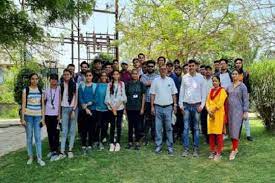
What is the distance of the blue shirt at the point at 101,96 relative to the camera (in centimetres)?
862

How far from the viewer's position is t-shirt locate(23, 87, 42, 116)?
7943 mm

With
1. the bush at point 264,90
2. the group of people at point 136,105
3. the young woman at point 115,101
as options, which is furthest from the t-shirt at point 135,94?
the bush at point 264,90

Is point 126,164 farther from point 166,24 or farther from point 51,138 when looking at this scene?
point 166,24

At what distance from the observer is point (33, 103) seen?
795 centimetres

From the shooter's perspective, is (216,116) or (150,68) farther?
(150,68)

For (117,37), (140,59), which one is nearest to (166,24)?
(117,37)

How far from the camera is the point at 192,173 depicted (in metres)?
7.30

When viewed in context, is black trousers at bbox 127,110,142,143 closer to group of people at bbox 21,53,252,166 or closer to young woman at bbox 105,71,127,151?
group of people at bbox 21,53,252,166

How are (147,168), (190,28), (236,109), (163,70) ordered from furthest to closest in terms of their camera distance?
(190,28), (163,70), (236,109), (147,168)

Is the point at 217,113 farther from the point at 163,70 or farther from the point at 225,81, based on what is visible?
the point at 163,70

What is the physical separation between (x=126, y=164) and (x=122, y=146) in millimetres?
1297

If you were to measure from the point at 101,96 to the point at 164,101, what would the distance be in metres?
1.25

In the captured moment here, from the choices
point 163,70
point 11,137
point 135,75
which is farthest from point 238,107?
point 11,137

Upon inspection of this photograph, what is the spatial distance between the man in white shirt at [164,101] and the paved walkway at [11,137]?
369 centimetres
